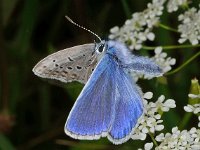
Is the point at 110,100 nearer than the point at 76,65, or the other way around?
the point at 110,100

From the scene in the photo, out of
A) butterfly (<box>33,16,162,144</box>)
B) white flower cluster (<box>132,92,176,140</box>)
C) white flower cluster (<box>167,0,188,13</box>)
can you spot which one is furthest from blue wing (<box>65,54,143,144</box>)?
white flower cluster (<box>167,0,188,13</box>)

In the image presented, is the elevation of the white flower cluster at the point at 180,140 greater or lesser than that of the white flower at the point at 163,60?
lesser

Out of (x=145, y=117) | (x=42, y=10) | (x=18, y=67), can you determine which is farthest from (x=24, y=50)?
(x=145, y=117)

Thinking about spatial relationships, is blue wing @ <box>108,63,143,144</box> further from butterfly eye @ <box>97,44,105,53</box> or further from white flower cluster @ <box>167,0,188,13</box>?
white flower cluster @ <box>167,0,188,13</box>

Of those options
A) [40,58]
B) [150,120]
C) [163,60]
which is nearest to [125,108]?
[150,120]

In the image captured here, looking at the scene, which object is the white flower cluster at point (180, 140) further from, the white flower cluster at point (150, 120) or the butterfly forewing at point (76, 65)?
the butterfly forewing at point (76, 65)

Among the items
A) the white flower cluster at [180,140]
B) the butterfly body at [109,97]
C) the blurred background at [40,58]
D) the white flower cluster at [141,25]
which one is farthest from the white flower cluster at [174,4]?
the white flower cluster at [180,140]

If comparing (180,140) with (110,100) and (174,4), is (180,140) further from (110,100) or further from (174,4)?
(174,4)
